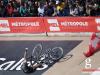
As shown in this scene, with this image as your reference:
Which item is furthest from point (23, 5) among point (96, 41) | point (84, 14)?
point (96, 41)

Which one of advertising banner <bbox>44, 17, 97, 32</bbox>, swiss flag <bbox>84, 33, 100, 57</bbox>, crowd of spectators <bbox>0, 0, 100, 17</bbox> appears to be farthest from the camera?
crowd of spectators <bbox>0, 0, 100, 17</bbox>

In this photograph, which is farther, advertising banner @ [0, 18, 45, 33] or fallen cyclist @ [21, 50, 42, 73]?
advertising banner @ [0, 18, 45, 33]

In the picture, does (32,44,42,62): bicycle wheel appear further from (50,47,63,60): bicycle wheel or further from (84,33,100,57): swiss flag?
(84,33,100,57): swiss flag

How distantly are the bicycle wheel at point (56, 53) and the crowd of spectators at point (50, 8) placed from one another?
4.50 meters

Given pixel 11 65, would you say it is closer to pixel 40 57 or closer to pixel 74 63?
pixel 40 57

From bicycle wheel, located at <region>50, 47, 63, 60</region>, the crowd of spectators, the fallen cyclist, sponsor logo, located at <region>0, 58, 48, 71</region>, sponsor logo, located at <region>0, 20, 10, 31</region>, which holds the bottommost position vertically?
sponsor logo, located at <region>0, 58, 48, 71</region>

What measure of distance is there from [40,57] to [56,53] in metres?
0.92

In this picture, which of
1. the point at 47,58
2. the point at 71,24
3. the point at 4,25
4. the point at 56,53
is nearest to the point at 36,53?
the point at 47,58

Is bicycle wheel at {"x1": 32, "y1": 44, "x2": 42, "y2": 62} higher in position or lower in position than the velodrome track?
higher

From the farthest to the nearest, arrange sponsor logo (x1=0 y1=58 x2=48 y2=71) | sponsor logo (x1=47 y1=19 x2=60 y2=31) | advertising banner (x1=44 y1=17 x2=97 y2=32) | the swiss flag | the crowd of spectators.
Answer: the crowd of spectators, sponsor logo (x1=47 y1=19 x2=60 y2=31), advertising banner (x1=44 y1=17 x2=97 y2=32), the swiss flag, sponsor logo (x1=0 y1=58 x2=48 y2=71)

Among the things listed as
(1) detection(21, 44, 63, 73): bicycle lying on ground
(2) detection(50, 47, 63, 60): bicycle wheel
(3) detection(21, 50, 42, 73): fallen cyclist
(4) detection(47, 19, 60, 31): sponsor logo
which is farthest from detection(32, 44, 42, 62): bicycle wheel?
(4) detection(47, 19, 60, 31): sponsor logo

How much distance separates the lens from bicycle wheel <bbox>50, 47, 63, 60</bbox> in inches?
850

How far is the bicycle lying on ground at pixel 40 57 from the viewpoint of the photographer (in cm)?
2069

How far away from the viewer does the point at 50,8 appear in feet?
86.4
